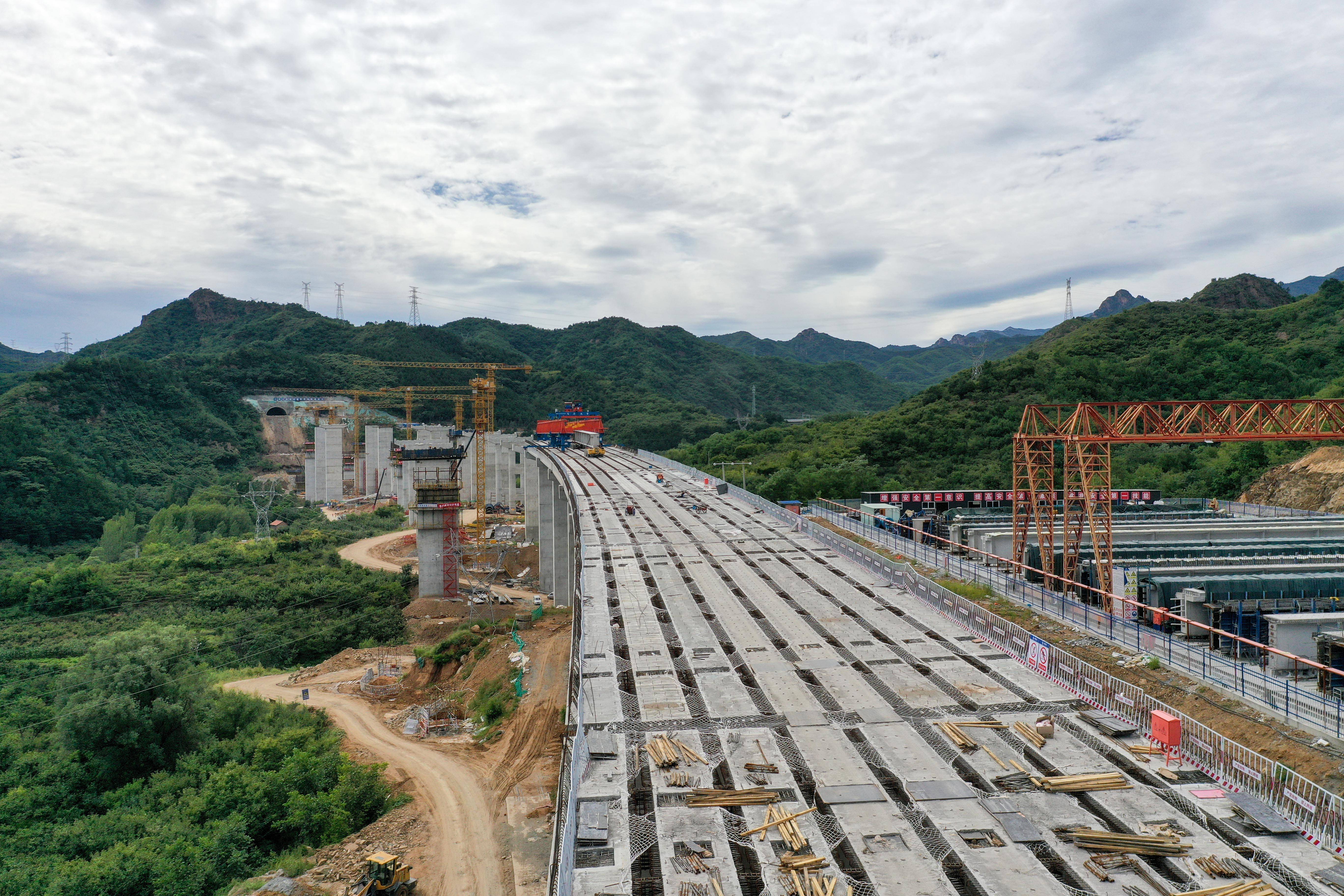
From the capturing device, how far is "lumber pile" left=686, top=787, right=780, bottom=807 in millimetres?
15547

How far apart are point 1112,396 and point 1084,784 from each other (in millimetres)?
92739

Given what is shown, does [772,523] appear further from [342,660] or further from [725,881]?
[725,881]

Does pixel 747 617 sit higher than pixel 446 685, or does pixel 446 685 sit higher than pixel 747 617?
pixel 747 617

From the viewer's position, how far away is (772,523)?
2077 inches

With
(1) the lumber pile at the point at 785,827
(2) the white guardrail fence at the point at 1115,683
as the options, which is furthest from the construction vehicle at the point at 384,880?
(2) the white guardrail fence at the point at 1115,683

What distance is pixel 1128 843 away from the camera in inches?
546

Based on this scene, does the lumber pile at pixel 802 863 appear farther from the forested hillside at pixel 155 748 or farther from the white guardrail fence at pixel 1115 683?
the forested hillside at pixel 155 748

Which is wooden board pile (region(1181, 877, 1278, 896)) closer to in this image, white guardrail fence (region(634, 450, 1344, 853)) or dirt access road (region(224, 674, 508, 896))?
white guardrail fence (region(634, 450, 1344, 853))

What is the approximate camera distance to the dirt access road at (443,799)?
20.9 m

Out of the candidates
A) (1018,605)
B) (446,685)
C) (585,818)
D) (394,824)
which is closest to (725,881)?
(585,818)

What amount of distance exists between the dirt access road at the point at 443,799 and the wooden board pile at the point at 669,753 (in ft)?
22.2

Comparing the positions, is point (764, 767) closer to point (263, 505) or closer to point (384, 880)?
point (384, 880)

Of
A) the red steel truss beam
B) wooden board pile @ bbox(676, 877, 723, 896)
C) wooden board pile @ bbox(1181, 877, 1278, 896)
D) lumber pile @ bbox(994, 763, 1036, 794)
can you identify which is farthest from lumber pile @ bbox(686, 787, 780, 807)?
the red steel truss beam

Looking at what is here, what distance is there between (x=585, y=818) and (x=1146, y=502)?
2633 inches
